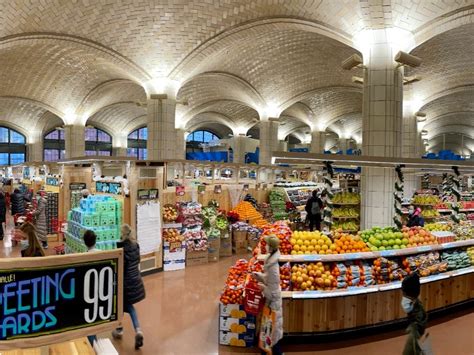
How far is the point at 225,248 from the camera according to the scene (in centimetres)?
906

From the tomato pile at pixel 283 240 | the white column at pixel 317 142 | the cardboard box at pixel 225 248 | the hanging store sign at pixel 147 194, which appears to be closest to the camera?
the tomato pile at pixel 283 240

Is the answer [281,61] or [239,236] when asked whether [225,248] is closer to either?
[239,236]

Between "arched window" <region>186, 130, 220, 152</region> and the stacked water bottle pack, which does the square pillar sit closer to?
"arched window" <region>186, 130, 220, 152</region>

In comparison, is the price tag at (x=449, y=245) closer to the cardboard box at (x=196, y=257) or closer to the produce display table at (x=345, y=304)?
the produce display table at (x=345, y=304)

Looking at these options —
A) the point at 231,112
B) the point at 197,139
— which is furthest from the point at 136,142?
the point at 231,112

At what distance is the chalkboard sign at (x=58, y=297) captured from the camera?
140 cm

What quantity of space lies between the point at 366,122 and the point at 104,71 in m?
13.6

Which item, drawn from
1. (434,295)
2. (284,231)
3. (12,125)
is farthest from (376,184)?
Answer: (12,125)

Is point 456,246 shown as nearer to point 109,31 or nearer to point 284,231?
point 284,231

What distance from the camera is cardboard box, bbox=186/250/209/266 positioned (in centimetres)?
804

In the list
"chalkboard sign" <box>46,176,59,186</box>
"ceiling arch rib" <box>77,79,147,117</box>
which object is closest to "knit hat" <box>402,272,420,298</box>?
"chalkboard sign" <box>46,176,59,186</box>

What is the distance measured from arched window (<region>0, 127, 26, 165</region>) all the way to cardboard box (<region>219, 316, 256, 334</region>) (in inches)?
1215

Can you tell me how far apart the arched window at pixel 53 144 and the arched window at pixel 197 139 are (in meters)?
11.8

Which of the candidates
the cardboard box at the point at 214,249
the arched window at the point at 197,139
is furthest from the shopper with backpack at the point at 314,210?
the arched window at the point at 197,139
